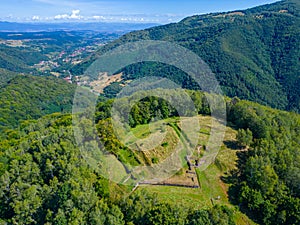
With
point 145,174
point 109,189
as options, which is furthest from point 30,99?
point 145,174

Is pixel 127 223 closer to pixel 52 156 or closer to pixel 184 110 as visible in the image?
pixel 52 156

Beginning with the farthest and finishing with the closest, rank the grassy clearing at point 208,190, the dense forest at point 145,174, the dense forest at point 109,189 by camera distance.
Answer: the grassy clearing at point 208,190, the dense forest at point 145,174, the dense forest at point 109,189

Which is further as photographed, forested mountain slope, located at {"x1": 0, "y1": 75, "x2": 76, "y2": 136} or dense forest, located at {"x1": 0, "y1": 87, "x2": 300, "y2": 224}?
forested mountain slope, located at {"x1": 0, "y1": 75, "x2": 76, "y2": 136}

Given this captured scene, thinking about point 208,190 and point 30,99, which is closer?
point 208,190

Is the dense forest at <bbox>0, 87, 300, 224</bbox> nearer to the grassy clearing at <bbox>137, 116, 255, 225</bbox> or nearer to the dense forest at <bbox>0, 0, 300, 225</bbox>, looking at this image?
the dense forest at <bbox>0, 0, 300, 225</bbox>

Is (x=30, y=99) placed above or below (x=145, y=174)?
below

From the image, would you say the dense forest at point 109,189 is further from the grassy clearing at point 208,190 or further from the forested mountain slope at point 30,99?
the forested mountain slope at point 30,99

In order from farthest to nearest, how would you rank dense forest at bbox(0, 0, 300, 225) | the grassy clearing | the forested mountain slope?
the forested mountain slope → the grassy clearing → dense forest at bbox(0, 0, 300, 225)

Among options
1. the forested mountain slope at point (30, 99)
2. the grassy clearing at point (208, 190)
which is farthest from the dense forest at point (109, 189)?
the forested mountain slope at point (30, 99)

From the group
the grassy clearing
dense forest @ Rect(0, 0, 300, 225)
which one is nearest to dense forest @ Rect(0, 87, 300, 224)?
dense forest @ Rect(0, 0, 300, 225)

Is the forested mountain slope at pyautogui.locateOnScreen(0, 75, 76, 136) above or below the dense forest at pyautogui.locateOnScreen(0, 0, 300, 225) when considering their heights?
below

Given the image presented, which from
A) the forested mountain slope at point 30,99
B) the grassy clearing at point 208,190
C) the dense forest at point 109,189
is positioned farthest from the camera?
the forested mountain slope at point 30,99

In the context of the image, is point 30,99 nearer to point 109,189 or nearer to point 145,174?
point 109,189
